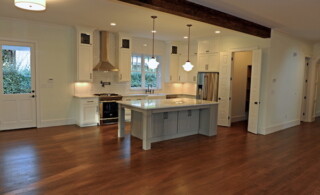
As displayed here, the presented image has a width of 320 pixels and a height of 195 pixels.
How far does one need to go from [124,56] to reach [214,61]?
2841mm

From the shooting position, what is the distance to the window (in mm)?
8078

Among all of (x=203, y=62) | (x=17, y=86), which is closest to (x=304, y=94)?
(x=203, y=62)

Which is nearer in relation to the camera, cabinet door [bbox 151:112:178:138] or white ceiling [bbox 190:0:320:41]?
white ceiling [bbox 190:0:320:41]

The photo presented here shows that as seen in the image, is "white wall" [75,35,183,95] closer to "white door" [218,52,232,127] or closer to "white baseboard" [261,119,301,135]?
"white door" [218,52,232,127]

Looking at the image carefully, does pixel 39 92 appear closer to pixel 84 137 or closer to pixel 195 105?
pixel 84 137

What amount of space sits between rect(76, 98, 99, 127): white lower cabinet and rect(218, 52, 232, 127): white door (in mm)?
3742

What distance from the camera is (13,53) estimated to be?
580cm

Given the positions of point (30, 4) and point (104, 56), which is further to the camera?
point (104, 56)

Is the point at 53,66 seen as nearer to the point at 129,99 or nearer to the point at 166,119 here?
the point at 129,99

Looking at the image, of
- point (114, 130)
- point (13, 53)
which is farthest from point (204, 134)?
point (13, 53)

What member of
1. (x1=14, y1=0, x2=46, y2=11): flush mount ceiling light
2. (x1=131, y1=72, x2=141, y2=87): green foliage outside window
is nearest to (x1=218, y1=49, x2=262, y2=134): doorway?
(x1=131, y1=72, x2=141, y2=87): green foliage outside window

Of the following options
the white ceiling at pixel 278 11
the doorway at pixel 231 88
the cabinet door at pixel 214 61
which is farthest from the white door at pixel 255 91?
the cabinet door at pixel 214 61

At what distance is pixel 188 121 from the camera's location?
5.68 metres

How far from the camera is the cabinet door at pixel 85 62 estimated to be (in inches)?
253
